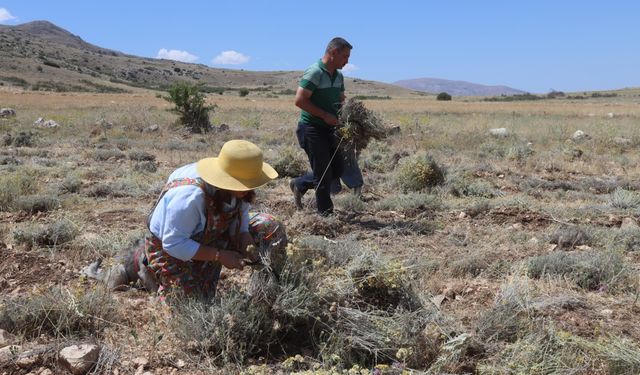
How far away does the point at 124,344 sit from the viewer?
2.66 m

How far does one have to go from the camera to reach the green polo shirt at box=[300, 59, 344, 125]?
502 centimetres

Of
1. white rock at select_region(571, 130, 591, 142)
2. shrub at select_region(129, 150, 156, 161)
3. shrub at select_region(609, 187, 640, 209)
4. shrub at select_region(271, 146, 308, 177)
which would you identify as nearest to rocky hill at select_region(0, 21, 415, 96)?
shrub at select_region(129, 150, 156, 161)

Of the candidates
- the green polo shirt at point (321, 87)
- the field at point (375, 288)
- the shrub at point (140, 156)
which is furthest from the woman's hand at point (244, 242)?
the shrub at point (140, 156)

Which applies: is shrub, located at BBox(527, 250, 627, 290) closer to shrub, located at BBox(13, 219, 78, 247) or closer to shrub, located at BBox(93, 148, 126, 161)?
shrub, located at BBox(13, 219, 78, 247)

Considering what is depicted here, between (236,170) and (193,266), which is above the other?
(236,170)

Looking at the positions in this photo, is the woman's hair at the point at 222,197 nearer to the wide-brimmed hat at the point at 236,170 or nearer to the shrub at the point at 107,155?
the wide-brimmed hat at the point at 236,170

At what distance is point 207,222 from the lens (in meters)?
2.88

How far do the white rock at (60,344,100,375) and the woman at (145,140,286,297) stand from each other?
494mm

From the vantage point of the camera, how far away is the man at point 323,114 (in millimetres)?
5016

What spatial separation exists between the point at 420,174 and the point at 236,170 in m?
4.69

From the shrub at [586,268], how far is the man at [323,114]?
2170mm

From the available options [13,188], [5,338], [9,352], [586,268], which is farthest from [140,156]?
[586,268]

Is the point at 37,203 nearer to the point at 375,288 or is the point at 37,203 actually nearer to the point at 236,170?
the point at 236,170

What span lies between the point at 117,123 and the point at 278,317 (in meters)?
15.3
